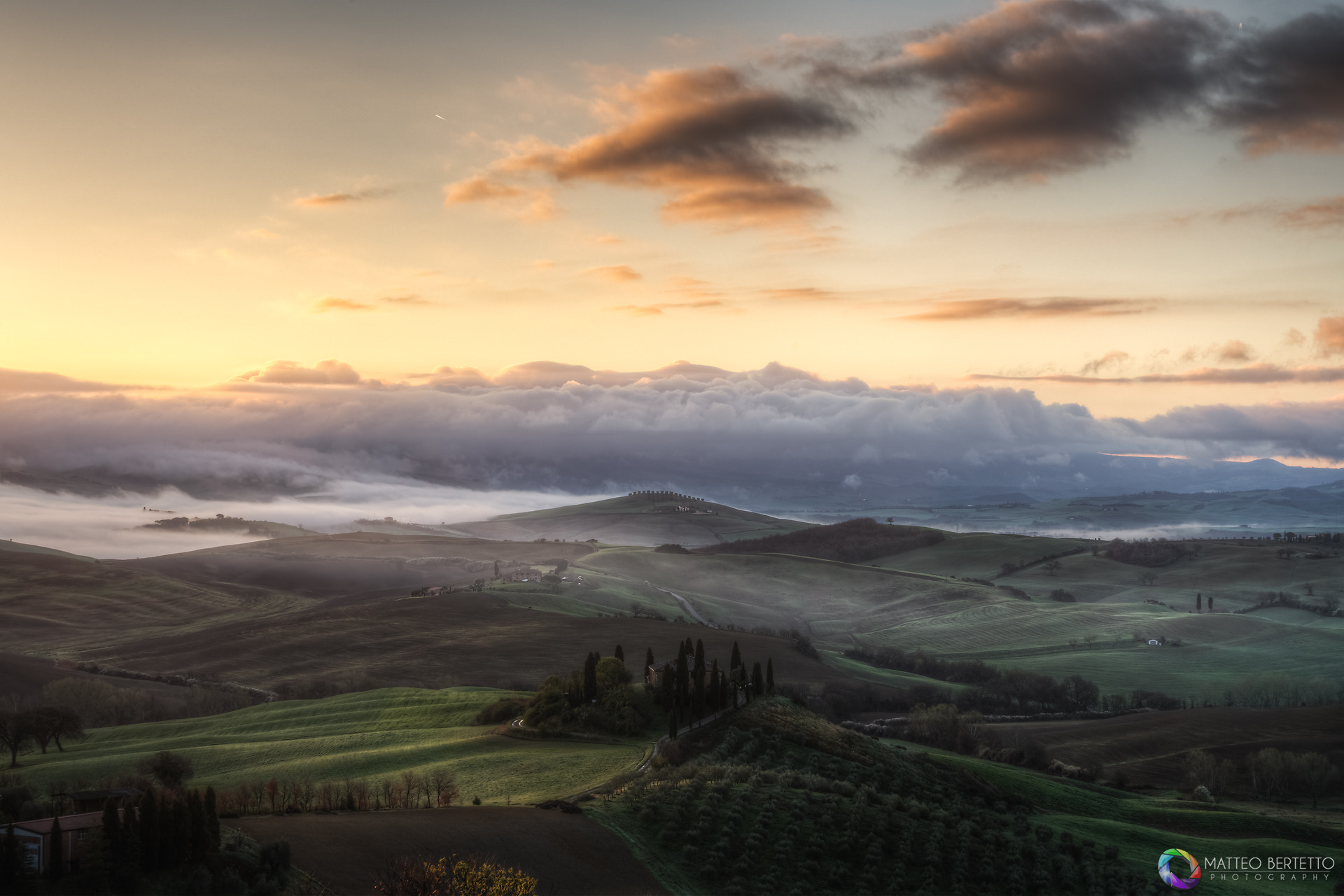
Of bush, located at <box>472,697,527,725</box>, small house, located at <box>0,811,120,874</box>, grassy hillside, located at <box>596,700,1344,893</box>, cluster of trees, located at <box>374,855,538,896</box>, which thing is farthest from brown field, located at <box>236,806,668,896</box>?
bush, located at <box>472,697,527,725</box>

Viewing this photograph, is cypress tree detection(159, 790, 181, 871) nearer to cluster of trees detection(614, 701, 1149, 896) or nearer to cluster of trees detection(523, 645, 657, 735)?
cluster of trees detection(614, 701, 1149, 896)

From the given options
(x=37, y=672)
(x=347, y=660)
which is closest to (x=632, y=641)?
(x=347, y=660)

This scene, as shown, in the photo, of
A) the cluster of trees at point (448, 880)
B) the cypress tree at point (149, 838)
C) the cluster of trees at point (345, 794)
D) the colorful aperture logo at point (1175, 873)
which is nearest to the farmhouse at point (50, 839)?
the cypress tree at point (149, 838)

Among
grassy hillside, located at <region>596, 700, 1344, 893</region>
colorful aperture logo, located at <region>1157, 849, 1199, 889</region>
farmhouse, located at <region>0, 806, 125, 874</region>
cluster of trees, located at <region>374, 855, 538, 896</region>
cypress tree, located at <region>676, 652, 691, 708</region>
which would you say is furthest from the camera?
cypress tree, located at <region>676, 652, 691, 708</region>

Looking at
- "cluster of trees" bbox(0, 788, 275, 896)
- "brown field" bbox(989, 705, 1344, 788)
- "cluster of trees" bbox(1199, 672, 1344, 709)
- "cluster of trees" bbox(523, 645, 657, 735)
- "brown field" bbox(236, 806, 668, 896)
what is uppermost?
"cluster of trees" bbox(0, 788, 275, 896)

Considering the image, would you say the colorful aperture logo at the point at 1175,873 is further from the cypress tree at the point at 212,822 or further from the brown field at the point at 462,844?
the cypress tree at the point at 212,822
